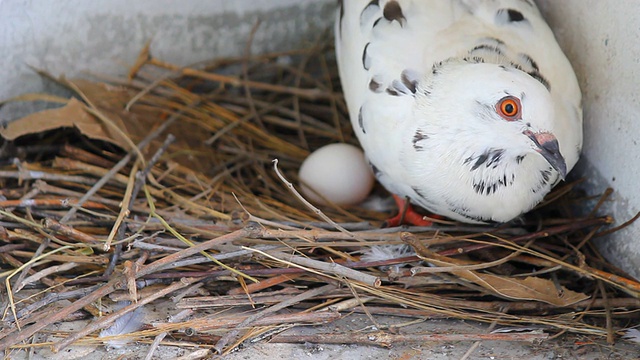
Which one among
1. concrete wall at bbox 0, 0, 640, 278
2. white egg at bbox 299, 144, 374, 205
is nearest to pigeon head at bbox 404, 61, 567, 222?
concrete wall at bbox 0, 0, 640, 278

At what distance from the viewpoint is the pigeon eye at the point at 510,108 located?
7.35ft

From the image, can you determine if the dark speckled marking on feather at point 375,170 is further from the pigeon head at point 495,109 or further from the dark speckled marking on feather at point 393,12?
the dark speckled marking on feather at point 393,12

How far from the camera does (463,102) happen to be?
93.1 inches

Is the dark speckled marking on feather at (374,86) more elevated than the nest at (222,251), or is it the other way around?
the dark speckled marking on feather at (374,86)

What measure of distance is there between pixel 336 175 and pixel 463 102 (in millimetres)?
722

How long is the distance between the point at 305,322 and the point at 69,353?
69 cm

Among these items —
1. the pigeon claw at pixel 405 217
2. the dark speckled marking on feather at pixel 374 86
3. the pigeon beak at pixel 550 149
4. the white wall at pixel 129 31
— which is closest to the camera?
the pigeon beak at pixel 550 149

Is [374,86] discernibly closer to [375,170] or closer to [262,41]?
[375,170]

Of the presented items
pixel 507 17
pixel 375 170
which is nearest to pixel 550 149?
pixel 507 17

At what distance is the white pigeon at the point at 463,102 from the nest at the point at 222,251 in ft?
0.63

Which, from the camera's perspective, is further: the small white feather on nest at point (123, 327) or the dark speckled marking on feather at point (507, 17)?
the dark speckled marking on feather at point (507, 17)

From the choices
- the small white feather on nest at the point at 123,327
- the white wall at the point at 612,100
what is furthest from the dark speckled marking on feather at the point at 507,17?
the small white feather on nest at the point at 123,327

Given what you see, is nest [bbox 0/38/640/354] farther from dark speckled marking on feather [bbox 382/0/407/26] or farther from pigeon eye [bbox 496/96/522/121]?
dark speckled marking on feather [bbox 382/0/407/26]

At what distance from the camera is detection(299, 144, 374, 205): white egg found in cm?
294
